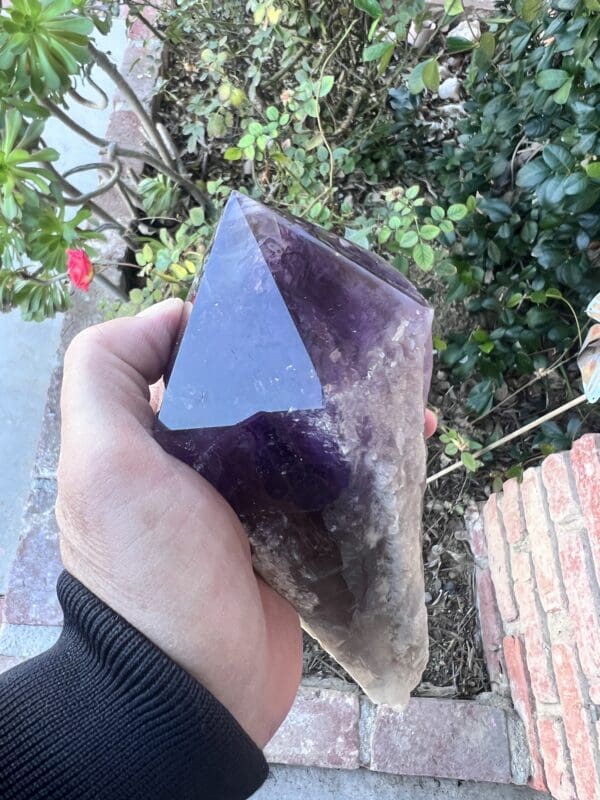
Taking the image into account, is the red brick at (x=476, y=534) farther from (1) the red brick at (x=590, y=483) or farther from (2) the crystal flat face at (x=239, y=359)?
(2) the crystal flat face at (x=239, y=359)

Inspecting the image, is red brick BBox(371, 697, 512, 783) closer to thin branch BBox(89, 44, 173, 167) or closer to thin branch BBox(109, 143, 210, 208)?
thin branch BBox(109, 143, 210, 208)

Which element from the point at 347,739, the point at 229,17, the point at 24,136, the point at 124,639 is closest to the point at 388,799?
the point at 347,739

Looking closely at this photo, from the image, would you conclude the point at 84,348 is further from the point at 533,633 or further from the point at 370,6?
the point at 533,633

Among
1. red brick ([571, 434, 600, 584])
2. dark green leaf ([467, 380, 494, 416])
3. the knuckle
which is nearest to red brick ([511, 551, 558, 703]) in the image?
red brick ([571, 434, 600, 584])

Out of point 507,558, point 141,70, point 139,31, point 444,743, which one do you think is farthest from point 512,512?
point 139,31

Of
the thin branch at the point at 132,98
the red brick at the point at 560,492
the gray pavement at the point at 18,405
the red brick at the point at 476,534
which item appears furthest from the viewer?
the gray pavement at the point at 18,405

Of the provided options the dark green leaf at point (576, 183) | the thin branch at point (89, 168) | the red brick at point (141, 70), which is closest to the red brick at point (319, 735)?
the dark green leaf at point (576, 183)

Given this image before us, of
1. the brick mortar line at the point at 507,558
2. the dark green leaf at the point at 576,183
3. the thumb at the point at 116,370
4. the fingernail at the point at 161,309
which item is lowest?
the brick mortar line at the point at 507,558

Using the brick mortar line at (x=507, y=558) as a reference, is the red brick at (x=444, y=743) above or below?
below
